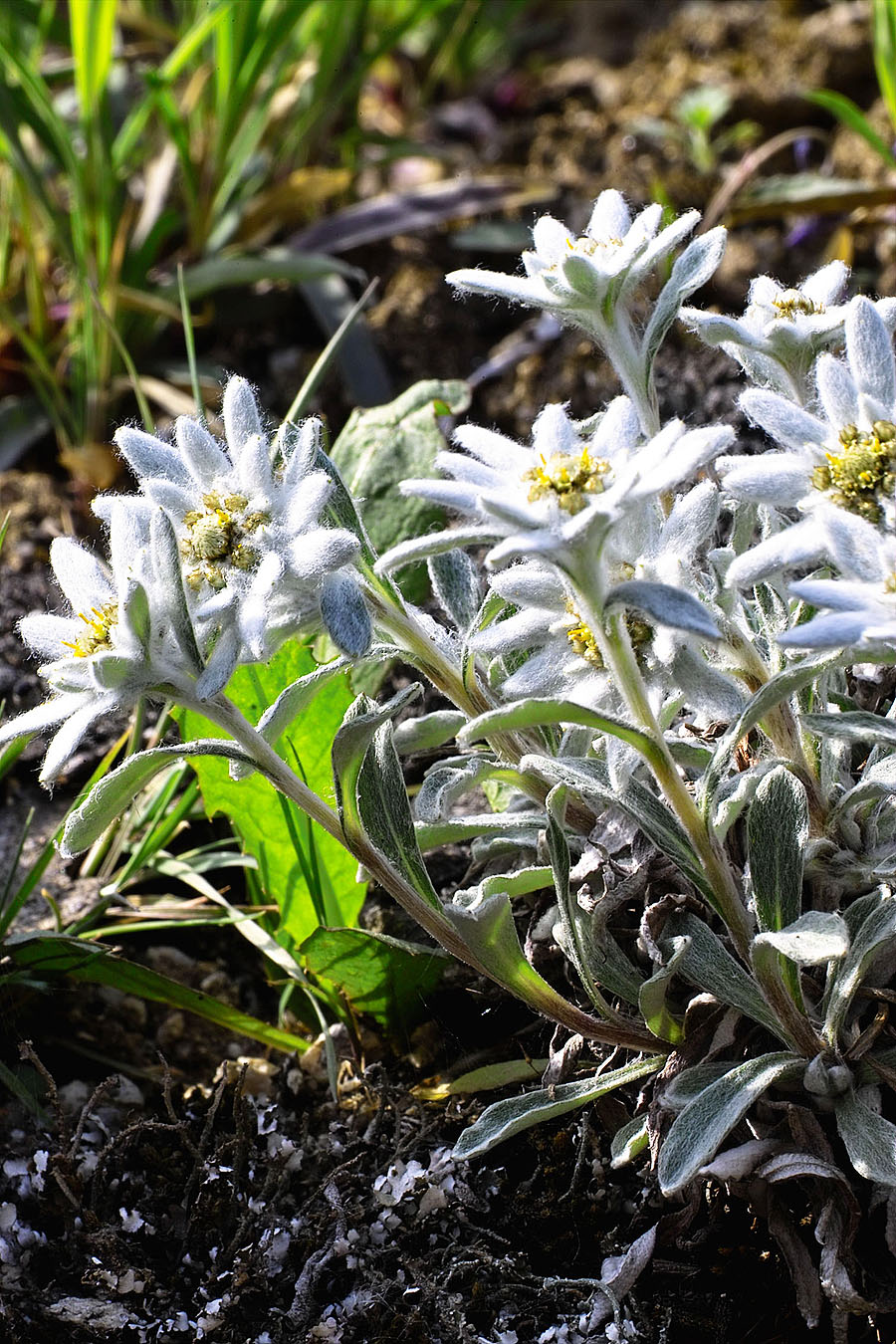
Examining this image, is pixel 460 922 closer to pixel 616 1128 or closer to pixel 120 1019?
pixel 616 1128

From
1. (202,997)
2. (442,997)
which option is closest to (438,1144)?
(442,997)

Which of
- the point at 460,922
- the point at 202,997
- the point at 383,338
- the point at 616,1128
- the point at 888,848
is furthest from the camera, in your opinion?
the point at 383,338

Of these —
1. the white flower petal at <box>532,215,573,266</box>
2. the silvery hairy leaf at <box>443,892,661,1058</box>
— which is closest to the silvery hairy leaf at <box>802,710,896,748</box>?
the silvery hairy leaf at <box>443,892,661,1058</box>

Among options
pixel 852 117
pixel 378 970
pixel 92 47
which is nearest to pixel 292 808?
pixel 378 970

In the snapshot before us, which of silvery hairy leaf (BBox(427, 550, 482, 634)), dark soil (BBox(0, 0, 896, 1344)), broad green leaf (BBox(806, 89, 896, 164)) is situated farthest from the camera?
broad green leaf (BBox(806, 89, 896, 164))

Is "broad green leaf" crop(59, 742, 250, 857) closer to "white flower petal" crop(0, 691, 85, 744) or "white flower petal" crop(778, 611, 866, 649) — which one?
"white flower petal" crop(0, 691, 85, 744)

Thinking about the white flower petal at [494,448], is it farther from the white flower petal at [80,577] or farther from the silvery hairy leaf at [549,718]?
the white flower petal at [80,577]
